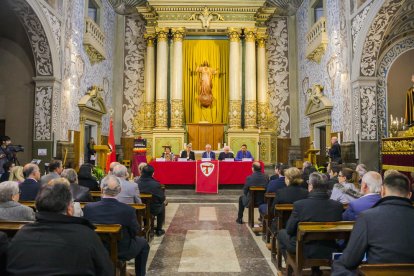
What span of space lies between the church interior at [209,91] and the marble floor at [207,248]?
0.09ft

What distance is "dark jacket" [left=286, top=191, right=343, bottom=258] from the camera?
3.14 meters

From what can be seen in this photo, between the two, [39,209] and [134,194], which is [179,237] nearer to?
[134,194]

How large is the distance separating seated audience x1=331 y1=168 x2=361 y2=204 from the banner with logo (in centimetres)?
531

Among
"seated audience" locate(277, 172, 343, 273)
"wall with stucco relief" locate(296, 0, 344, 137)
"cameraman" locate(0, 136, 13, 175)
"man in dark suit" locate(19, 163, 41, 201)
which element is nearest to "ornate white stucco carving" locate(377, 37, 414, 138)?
"wall with stucco relief" locate(296, 0, 344, 137)

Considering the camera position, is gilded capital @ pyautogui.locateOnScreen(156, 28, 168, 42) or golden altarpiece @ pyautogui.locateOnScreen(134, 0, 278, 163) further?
gilded capital @ pyautogui.locateOnScreen(156, 28, 168, 42)

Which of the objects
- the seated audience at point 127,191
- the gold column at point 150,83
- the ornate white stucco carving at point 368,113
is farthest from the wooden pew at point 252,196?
the gold column at point 150,83

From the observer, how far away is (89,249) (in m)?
1.88

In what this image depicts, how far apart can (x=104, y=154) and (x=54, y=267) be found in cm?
1082

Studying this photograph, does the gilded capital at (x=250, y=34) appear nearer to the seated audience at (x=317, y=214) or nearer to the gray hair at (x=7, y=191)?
the seated audience at (x=317, y=214)

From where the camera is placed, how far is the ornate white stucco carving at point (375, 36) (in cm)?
866

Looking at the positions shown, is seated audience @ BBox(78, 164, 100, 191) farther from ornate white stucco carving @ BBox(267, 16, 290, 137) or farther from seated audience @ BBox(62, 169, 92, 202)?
ornate white stucco carving @ BBox(267, 16, 290, 137)

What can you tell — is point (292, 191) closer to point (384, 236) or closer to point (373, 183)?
point (373, 183)

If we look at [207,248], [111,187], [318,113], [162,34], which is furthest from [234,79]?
[111,187]

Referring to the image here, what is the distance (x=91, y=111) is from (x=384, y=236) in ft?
38.1
